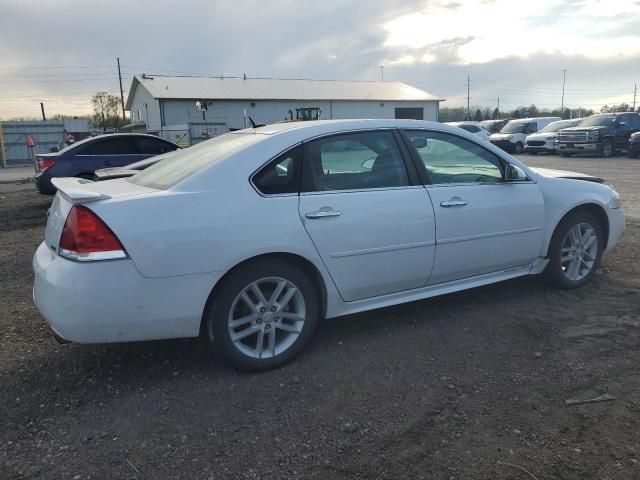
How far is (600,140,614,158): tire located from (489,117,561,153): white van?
5047mm

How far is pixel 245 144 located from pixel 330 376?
163 centimetres

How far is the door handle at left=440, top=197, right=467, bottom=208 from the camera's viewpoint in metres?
3.91

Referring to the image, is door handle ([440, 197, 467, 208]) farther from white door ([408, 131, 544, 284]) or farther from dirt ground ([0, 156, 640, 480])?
dirt ground ([0, 156, 640, 480])

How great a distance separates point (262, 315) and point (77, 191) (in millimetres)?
1338

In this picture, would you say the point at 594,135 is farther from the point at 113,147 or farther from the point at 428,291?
the point at 428,291

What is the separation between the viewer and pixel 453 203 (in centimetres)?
395

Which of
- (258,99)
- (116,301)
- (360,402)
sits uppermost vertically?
(258,99)

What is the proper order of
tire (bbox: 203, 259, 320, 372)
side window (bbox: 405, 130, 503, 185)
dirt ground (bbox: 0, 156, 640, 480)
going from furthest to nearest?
side window (bbox: 405, 130, 503, 185), tire (bbox: 203, 259, 320, 372), dirt ground (bbox: 0, 156, 640, 480)

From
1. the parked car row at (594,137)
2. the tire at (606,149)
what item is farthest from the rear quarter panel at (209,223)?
the tire at (606,149)

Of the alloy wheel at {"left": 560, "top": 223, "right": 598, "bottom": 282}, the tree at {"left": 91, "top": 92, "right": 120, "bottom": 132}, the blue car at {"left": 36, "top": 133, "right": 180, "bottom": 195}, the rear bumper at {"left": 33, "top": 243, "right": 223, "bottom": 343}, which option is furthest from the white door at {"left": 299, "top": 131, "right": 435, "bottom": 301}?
the tree at {"left": 91, "top": 92, "right": 120, "bottom": 132}

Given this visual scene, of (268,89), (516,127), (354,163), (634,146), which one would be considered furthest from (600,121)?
(268,89)

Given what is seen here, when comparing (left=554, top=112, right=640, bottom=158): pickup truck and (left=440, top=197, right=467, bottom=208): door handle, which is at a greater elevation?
(left=554, top=112, right=640, bottom=158): pickup truck

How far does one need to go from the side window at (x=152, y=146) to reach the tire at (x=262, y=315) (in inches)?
347

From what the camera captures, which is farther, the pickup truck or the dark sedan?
the pickup truck
